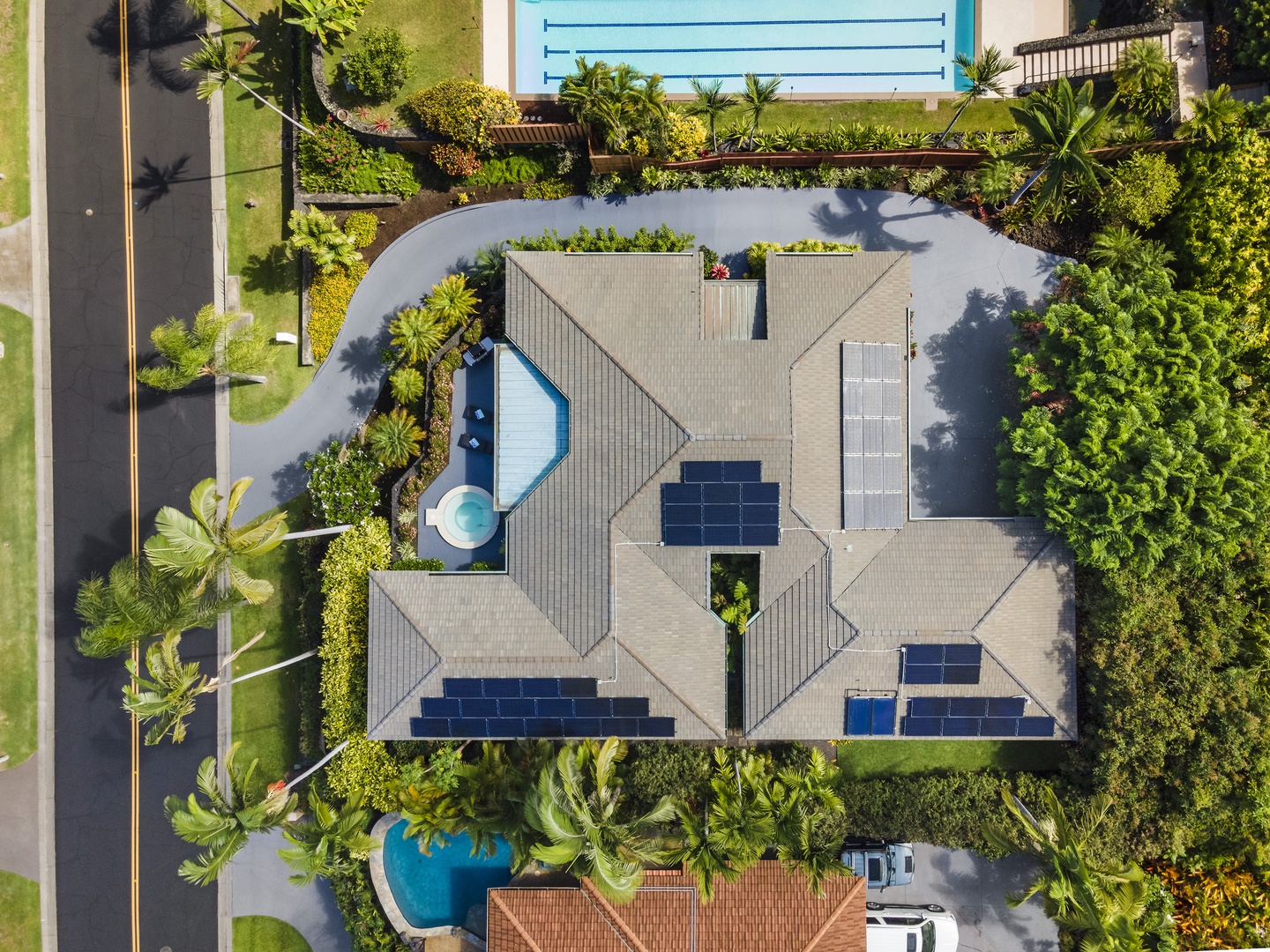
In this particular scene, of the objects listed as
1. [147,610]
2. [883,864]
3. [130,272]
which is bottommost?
[883,864]

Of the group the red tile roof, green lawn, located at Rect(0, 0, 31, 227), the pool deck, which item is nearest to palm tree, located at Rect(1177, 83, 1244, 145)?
the pool deck

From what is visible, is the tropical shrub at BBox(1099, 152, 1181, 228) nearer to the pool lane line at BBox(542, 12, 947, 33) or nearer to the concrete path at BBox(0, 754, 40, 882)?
the pool lane line at BBox(542, 12, 947, 33)

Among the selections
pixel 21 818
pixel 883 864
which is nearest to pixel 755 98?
pixel 883 864

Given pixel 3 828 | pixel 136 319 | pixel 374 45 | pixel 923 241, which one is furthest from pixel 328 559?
pixel 923 241

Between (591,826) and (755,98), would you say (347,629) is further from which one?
(755,98)

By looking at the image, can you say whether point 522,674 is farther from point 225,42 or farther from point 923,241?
point 225,42
